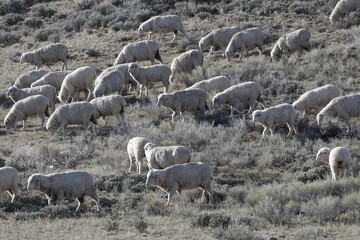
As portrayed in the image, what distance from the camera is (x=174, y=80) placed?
31.6 meters

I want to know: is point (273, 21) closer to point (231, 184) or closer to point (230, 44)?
point (230, 44)

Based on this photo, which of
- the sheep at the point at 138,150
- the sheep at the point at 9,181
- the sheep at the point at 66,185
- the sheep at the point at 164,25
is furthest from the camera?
the sheep at the point at 164,25

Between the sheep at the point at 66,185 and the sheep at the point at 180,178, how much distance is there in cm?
144

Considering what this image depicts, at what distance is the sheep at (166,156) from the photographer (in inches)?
822

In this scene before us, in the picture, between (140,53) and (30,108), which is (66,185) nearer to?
(30,108)

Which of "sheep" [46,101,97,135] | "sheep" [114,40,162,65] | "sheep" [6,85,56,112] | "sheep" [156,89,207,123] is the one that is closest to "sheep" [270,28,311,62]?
"sheep" [114,40,162,65]

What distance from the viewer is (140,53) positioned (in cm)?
3319

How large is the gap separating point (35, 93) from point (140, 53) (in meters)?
5.67

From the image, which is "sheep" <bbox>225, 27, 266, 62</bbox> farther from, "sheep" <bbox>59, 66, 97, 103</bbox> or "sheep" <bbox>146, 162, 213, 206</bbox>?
"sheep" <bbox>146, 162, 213, 206</bbox>

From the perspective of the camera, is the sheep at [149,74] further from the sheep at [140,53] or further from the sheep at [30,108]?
the sheep at [30,108]

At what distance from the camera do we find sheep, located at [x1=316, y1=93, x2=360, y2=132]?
82.5 feet

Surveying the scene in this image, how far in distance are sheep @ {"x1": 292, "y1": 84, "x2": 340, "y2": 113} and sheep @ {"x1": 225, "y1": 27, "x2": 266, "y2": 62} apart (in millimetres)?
7401

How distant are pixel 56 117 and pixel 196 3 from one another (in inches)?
748

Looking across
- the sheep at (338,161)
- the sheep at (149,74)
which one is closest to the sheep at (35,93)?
the sheep at (149,74)
